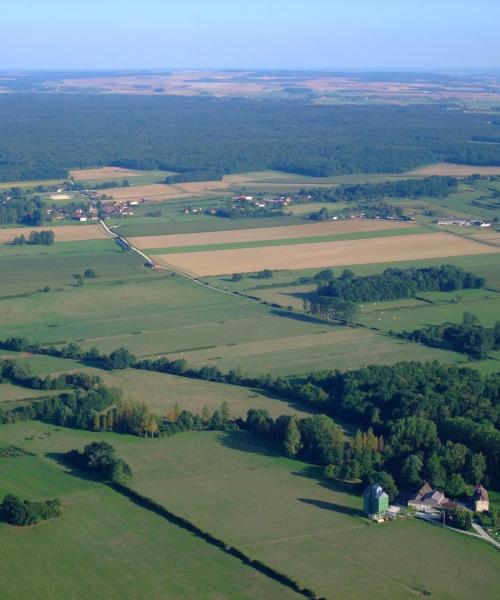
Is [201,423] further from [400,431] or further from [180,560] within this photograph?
[180,560]

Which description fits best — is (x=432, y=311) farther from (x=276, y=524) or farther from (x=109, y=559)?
(x=109, y=559)

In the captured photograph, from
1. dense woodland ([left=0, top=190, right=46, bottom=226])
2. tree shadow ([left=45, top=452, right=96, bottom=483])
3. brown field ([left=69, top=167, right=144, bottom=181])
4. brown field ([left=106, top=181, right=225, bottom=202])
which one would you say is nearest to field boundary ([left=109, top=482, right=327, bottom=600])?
tree shadow ([left=45, top=452, right=96, bottom=483])

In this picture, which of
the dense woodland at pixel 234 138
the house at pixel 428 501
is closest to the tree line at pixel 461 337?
the house at pixel 428 501

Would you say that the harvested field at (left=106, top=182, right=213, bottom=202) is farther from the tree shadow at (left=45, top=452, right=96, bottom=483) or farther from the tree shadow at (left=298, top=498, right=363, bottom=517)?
the tree shadow at (left=298, top=498, right=363, bottom=517)

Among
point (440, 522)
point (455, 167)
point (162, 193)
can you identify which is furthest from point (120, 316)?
point (455, 167)

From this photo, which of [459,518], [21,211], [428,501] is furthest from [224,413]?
[21,211]

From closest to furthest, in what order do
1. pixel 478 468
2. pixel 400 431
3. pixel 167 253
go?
pixel 478 468 → pixel 400 431 → pixel 167 253
